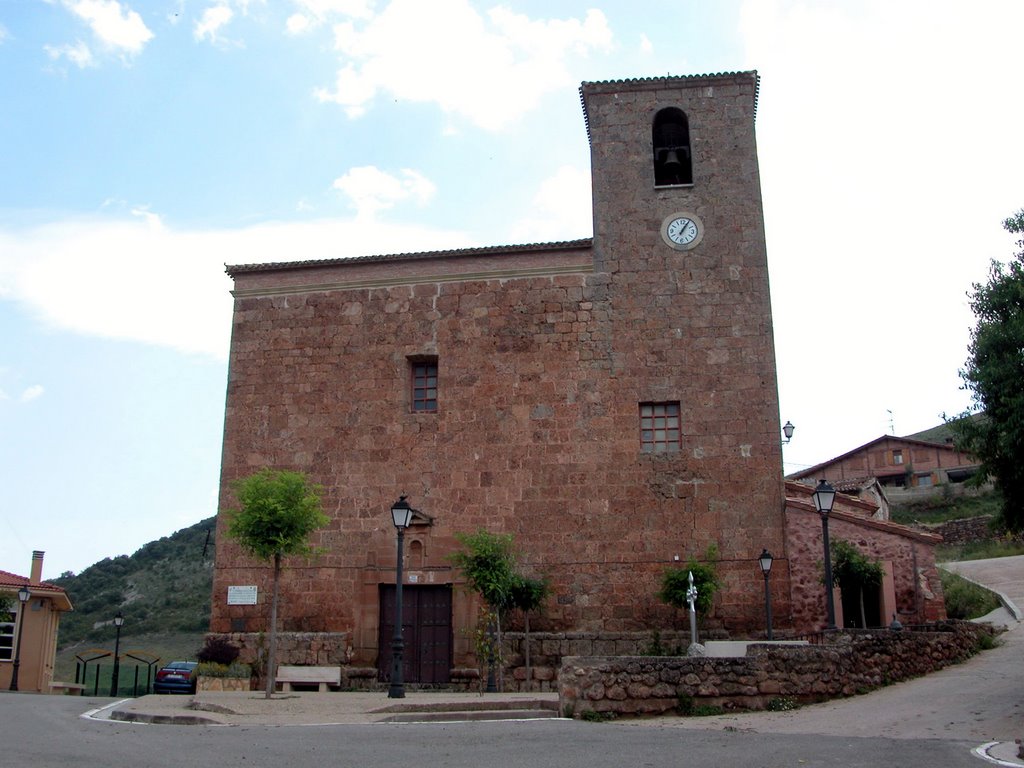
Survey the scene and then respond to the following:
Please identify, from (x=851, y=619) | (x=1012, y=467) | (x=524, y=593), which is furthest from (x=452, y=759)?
(x=851, y=619)

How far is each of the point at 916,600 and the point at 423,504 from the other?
31.8 feet

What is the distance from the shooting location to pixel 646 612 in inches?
725

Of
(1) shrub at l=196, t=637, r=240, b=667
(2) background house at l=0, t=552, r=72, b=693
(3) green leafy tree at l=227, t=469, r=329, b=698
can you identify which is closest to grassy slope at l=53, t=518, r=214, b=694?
(2) background house at l=0, t=552, r=72, b=693

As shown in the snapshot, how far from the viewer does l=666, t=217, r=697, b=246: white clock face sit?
2017 cm

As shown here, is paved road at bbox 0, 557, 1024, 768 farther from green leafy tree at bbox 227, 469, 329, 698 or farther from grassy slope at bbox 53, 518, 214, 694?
grassy slope at bbox 53, 518, 214, 694

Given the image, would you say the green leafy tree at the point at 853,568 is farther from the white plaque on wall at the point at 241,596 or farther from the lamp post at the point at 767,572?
the white plaque on wall at the point at 241,596

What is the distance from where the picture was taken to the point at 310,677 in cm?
1789

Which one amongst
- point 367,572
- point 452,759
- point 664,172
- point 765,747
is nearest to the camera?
point 452,759

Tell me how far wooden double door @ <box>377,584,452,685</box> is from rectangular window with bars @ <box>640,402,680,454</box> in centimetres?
478

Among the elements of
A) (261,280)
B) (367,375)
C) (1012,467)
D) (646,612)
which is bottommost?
(646,612)

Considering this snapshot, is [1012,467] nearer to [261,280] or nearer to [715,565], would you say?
[715,565]

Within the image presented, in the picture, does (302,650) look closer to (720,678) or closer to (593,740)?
(720,678)

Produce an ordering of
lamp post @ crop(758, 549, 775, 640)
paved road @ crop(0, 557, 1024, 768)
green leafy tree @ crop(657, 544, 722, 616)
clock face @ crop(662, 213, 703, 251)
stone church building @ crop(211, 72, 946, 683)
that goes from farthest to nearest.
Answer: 1. clock face @ crop(662, 213, 703, 251)
2. stone church building @ crop(211, 72, 946, 683)
3. green leafy tree @ crop(657, 544, 722, 616)
4. lamp post @ crop(758, 549, 775, 640)
5. paved road @ crop(0, 557, 1024, 768)

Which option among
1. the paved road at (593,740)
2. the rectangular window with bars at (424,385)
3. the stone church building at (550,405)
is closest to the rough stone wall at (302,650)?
the stone church building at (550,405)
